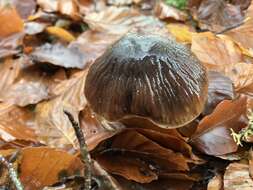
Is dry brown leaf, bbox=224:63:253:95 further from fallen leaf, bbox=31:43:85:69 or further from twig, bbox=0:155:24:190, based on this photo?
twig, bbox=0:155:24:190

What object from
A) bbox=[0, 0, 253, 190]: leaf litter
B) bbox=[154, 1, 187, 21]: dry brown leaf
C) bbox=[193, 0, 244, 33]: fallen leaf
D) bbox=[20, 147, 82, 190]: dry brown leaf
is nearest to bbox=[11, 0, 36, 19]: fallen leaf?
bbox=[0, 0, 253, 190]: leaf litter

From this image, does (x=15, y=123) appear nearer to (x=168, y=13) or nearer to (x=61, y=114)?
(x=61, y=114)

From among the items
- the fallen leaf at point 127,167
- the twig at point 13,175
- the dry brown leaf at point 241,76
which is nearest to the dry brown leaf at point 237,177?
the fallen leaf at point 127,167

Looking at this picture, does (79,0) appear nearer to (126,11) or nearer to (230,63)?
(126,11)

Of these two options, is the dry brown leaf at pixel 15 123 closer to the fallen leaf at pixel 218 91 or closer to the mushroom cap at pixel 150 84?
the mushroom cap at pixel 150 84

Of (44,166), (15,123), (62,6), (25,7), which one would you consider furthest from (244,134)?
(25,7)
